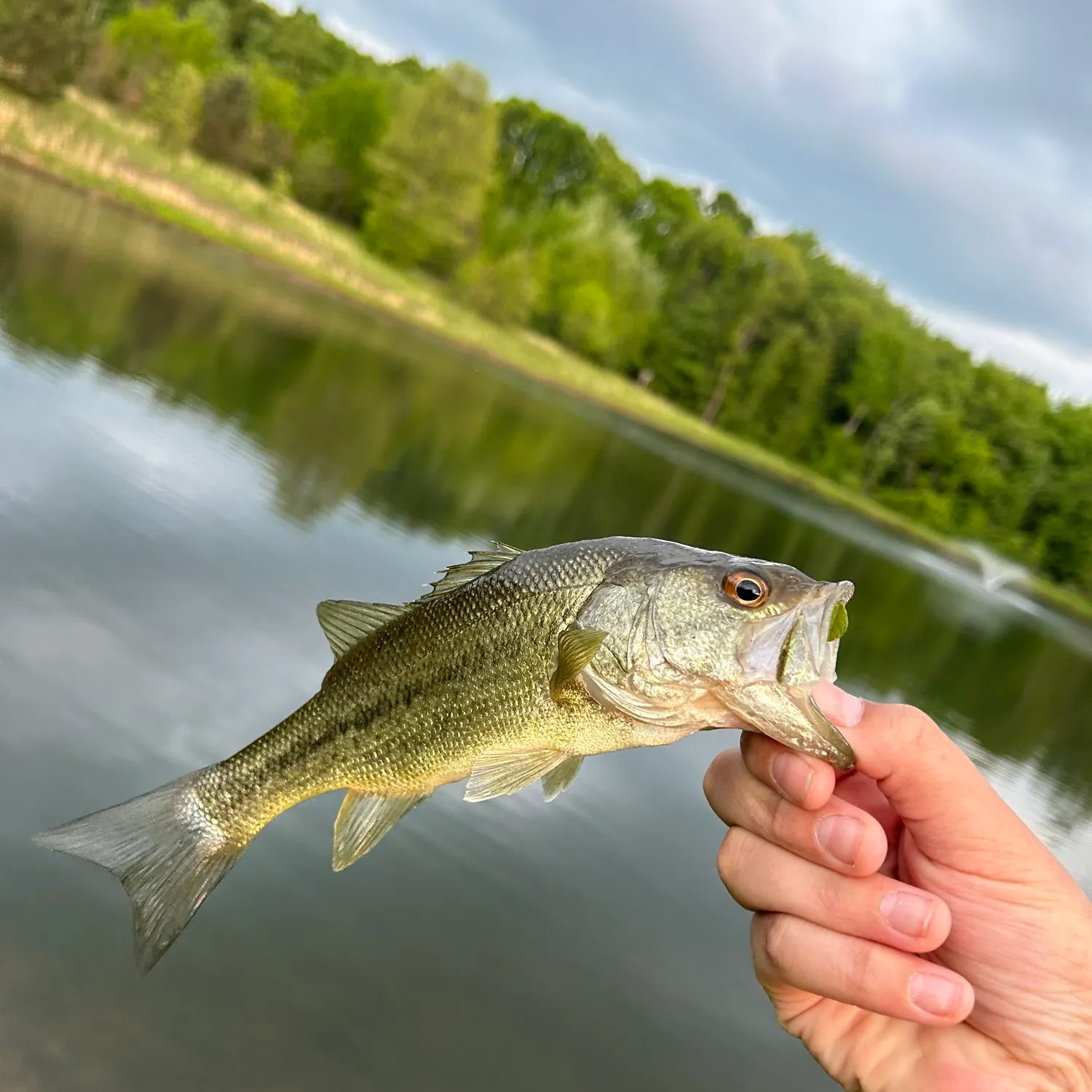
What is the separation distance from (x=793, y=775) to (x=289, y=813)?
4738 mm

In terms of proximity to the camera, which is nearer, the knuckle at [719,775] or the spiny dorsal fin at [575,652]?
the spiny dorsal fin at [575,652]

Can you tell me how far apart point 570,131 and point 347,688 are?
75752 millimetres

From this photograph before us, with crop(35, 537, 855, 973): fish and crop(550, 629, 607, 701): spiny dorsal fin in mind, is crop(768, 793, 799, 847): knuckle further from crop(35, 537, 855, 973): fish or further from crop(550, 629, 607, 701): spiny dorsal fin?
crop(550, 629, 607, 701): spiny dorsal fin

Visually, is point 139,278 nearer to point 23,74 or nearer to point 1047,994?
point 23,74

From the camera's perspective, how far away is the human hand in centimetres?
249

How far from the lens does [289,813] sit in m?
6.39

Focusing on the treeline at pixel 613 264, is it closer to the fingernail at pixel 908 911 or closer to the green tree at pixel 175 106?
the green tree at pixel 175 106

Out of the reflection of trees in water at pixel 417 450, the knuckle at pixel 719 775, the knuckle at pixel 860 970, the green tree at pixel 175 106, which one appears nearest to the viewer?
A: the knuckle at pixel 860 970

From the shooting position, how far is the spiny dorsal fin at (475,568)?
2.81 meters

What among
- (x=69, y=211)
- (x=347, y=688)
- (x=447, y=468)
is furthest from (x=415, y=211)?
(x=347, y=688)

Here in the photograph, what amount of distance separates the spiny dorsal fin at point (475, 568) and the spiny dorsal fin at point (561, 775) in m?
0.63

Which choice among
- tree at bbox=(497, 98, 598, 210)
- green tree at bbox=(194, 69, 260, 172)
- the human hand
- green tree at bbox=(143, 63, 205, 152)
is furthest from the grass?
the human hand

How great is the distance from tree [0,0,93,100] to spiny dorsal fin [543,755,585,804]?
3542 centimetres

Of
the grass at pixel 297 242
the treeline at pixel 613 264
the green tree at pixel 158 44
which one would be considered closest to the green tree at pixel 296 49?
the treeline at pixel 613 264
